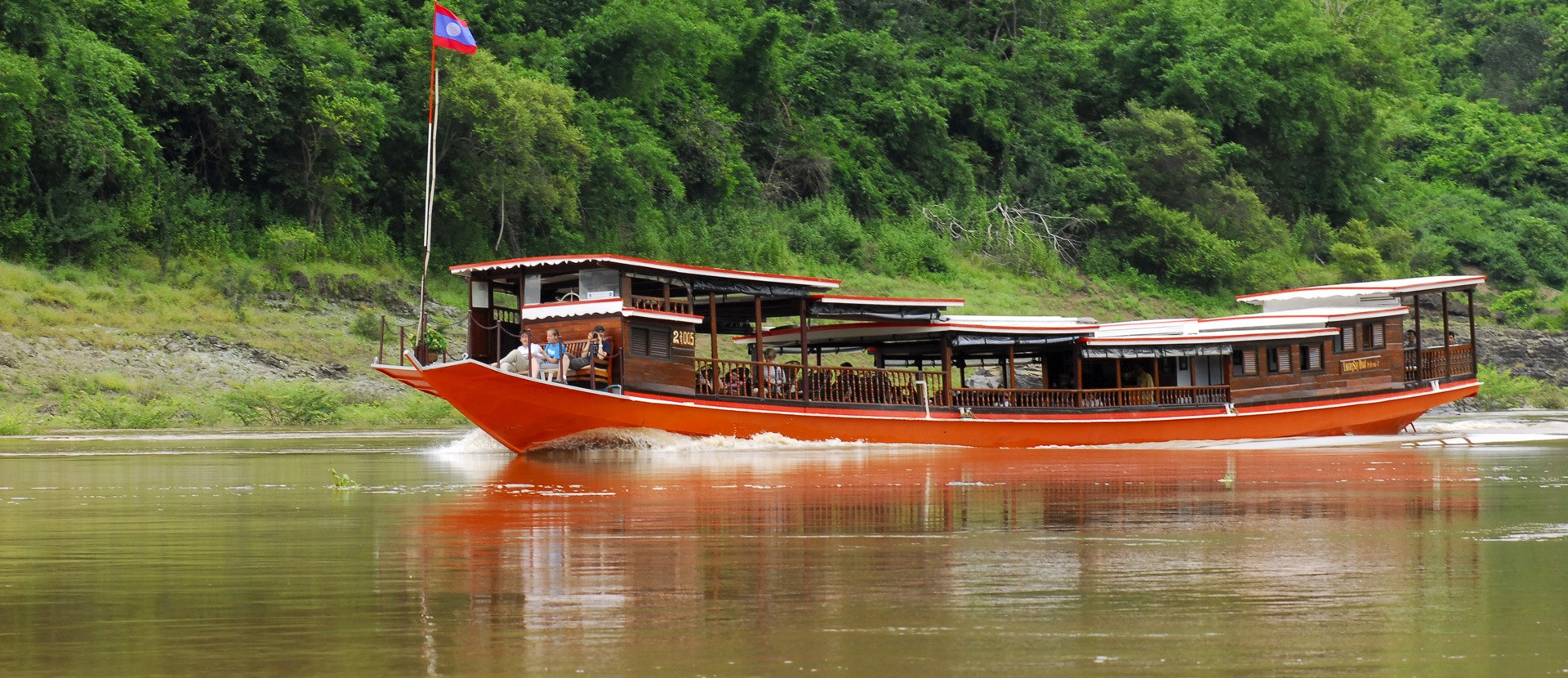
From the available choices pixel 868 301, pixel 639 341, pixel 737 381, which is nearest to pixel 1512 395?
pixel 868 301

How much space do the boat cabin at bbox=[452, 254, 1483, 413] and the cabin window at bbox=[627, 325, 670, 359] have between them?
0.02m

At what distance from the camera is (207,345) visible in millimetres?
32219

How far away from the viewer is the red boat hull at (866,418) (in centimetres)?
2156

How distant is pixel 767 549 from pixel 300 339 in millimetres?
27077

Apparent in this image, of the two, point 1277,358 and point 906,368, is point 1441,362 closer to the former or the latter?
point 1277,358

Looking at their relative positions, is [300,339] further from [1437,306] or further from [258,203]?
[1437,306]

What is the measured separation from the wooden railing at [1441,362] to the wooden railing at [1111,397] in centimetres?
514

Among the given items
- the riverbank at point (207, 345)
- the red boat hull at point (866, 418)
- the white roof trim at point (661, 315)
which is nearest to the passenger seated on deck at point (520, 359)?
the red boat hull at point (866, 418)

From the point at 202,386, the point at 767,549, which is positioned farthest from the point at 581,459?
the point at 202,386

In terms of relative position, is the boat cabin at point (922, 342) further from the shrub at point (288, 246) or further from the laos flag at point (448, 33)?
the shrub at point (288, 246)

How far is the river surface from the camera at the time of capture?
5629mm

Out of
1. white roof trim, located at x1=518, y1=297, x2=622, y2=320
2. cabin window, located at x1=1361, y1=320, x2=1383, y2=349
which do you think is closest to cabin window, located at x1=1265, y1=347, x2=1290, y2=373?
cabin window, located at x1=1361, y1=320, x2=1383, y2=349

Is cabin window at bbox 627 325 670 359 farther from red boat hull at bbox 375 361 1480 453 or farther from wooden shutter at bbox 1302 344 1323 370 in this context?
wooden shutter at bbox 1302 344 1323 370

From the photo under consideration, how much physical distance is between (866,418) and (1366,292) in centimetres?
1122
